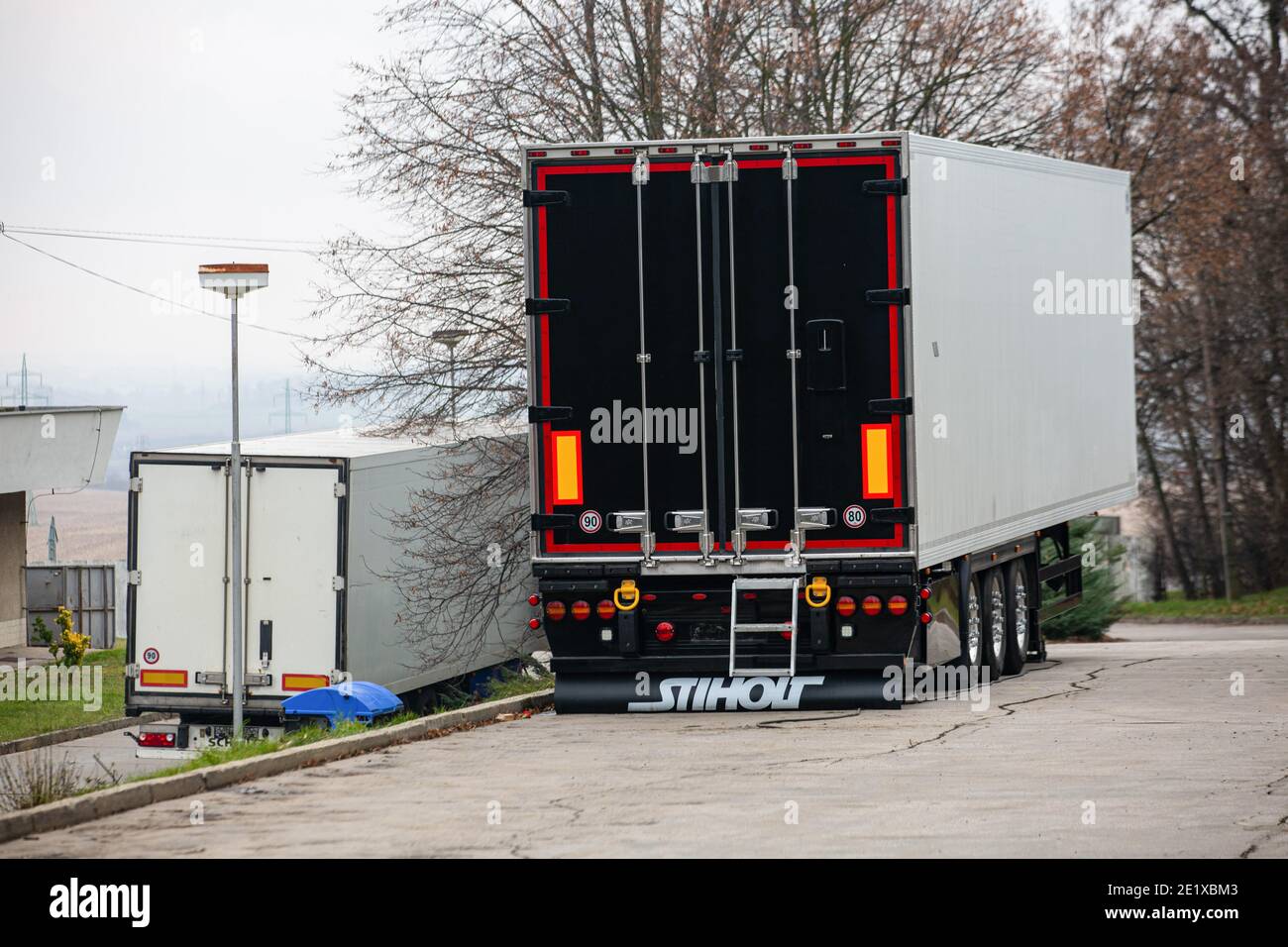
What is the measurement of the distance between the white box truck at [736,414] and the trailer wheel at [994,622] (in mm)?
2826

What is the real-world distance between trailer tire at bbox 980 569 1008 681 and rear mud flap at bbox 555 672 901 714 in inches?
123

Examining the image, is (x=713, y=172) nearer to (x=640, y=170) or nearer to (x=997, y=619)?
(x=640, y=170)

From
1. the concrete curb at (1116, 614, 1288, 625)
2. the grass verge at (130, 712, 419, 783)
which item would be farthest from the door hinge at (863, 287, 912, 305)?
the concrete curb at (1116, 614, 1288, 625)

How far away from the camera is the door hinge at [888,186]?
12859mm

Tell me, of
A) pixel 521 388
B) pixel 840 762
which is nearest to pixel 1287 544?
pixel 521 388

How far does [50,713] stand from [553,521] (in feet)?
53.6

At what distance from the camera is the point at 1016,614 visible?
58.3 ft

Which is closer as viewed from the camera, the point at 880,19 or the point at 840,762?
the point at 840,762

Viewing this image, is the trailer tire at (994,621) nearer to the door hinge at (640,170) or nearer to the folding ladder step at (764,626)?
the folding ladder step at (764,626)

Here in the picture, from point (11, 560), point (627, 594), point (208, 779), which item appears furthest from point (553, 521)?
point (11, 560)

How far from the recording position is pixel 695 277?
13.0 meters

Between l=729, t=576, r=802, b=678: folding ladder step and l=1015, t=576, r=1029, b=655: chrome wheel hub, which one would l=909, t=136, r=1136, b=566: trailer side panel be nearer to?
l=1015, t=576, r=1029, b=655: chrome wheel hub
